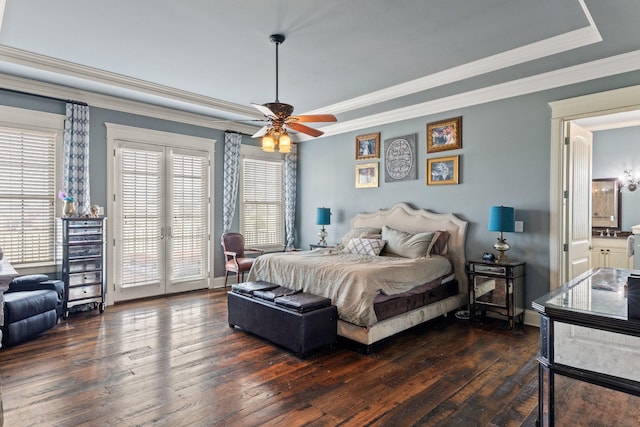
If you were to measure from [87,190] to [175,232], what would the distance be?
142 centimetres

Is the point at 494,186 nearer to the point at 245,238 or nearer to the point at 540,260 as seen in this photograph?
the point at 540,260

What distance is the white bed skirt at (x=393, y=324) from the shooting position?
344 centimetres

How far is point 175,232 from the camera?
5875mm

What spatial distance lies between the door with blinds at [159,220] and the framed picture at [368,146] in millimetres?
2601

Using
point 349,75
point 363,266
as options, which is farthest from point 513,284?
point 349,75

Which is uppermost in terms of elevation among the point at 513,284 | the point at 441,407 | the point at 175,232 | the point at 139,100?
the point at 139,100

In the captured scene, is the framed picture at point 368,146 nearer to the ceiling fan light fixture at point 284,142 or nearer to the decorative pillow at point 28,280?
the ceiling fan light fixture at point 284,142

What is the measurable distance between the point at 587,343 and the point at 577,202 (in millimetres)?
3442

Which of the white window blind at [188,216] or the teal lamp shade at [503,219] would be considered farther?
the white window blind at [188,216]

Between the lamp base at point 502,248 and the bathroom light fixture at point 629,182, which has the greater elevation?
the bathroom light fixture at point 629,182

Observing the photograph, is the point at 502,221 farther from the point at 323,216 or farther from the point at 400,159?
the point at 323,216

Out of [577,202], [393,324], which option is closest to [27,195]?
[393,324]

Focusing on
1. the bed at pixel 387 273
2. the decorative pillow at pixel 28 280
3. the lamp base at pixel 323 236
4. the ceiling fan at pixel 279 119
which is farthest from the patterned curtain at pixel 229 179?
the decorative pillow at pixel 28 280

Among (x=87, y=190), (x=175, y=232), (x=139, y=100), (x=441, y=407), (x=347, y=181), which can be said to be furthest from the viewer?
(x=347, y=181)
